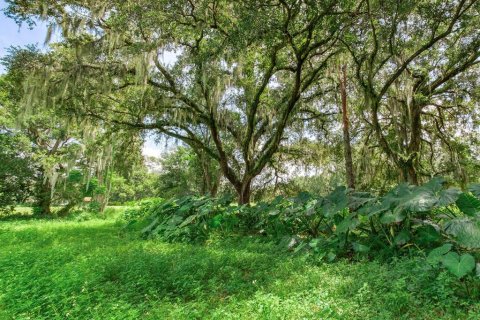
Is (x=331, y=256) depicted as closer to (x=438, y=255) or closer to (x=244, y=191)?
(x=438, y=255)

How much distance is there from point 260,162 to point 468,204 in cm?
600

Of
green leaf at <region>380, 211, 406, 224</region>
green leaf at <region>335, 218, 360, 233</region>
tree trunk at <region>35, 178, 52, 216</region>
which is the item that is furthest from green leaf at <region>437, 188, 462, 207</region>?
tree trunk at <region>35, 178, 52, 216</region>

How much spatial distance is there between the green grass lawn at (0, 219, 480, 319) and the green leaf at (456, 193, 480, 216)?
33.0 inches

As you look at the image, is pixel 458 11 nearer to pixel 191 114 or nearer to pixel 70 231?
pixel 191 114

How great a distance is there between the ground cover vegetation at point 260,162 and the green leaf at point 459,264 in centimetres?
1

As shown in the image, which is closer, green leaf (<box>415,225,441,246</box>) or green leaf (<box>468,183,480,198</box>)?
green leaf (<box>468,183,480,198</box>)

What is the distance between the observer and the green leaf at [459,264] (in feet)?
8.53

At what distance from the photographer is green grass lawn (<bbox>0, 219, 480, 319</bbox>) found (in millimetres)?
2479

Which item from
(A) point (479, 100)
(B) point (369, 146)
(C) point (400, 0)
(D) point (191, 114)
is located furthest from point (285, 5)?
(A) point (479, 100)

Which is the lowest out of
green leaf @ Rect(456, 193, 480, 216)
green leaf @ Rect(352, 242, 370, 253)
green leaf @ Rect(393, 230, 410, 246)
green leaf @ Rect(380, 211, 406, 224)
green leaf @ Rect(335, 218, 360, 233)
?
green leaf @ Rect(352, 242, 370, 253)

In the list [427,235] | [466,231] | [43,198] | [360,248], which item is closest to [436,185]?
[427,235]

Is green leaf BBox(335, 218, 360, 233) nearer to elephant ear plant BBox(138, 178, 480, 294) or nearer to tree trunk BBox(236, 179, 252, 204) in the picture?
elephant ear plant BBox(138, 178, 480, 294)

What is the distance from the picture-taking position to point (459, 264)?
2.69 m

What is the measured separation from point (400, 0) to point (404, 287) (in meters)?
4.90
